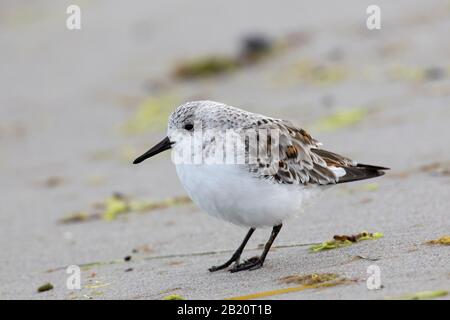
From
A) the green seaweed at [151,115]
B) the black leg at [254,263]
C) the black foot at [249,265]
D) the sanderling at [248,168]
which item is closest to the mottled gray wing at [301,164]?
the sanderling at [248,168]

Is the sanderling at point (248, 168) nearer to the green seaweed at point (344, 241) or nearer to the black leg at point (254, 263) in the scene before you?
the black leg at point (254, 263)

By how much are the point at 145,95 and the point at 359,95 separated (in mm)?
3068

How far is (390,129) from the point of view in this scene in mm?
8031

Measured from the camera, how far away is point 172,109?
10.1 meters

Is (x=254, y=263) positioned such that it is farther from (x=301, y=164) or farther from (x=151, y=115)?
(x=151, y=115)

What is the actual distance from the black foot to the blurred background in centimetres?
20

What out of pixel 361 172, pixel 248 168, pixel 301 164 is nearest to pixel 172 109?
pixel 361 172

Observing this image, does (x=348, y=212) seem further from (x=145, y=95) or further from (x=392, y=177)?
(x=145, y=95)

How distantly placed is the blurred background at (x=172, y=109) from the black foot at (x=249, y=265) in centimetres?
20

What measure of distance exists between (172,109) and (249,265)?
5.10m

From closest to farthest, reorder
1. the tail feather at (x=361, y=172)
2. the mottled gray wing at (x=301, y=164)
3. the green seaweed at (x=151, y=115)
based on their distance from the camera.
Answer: the mottled gray wing at (x=301, y=164) → the tail feather at (x=361, y=172) → the green seaweed at (x=151, y=115)

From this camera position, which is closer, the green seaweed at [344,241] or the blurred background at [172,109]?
the green seaweed at [344,241]

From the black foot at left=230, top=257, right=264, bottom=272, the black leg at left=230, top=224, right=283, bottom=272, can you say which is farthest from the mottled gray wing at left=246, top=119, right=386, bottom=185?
the black foot at left=230, top=257, right=264, bottom=272

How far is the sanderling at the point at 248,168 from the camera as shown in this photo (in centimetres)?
491
